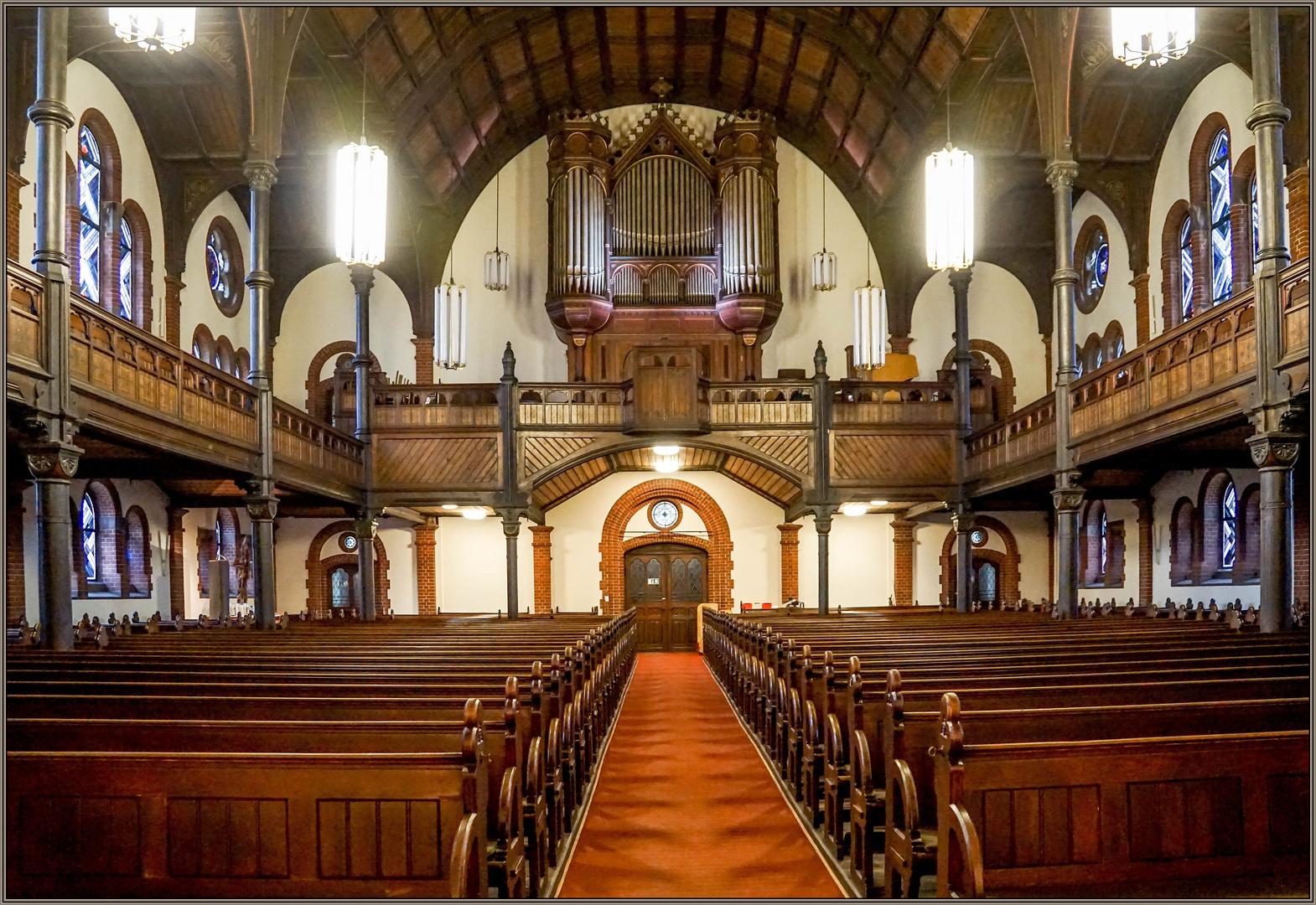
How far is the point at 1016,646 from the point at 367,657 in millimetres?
5656

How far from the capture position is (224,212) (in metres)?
21.3

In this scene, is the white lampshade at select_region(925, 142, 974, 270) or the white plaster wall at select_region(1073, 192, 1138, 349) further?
the white plaster wall at select_region(1073, 192, 1138, 349)

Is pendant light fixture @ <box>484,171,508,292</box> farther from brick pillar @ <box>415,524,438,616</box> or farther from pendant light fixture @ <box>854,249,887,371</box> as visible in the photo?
pendant light fixture @ <box>854,249,887,371</box>

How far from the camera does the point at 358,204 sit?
1397 cm

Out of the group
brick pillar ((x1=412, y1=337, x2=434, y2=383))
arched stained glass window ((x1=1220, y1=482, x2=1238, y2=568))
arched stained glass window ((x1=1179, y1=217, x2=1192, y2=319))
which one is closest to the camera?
arched stained glass window ((x1=1220, y1=482, x2=1238, y2=568))

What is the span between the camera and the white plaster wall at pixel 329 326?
24172mm

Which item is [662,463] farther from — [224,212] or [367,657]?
[367,657]

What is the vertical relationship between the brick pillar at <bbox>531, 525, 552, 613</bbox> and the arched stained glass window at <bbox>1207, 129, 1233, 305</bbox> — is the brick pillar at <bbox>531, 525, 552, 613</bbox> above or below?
below

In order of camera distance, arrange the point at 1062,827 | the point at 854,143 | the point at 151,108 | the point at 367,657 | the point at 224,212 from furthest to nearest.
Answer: the point at 854,143 → the point at 224,212 → the point at 151,108 → the point at 367,657 → the point at 1062,827

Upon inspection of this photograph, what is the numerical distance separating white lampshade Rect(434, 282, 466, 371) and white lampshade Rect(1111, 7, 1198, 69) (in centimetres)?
A: 1299

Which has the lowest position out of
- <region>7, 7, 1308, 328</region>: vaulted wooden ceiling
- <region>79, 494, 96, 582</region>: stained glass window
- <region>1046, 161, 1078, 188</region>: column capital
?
<region>79, 494, 96, 582</region>: stained glass window

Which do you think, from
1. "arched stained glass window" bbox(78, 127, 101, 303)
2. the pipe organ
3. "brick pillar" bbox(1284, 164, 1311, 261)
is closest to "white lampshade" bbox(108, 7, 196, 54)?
"arched stained glass window" bbox(78, 127, 101, 303)

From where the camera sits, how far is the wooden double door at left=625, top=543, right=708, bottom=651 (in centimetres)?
2548

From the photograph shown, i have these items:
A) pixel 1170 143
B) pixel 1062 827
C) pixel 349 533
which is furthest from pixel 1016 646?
pixel 349 533
